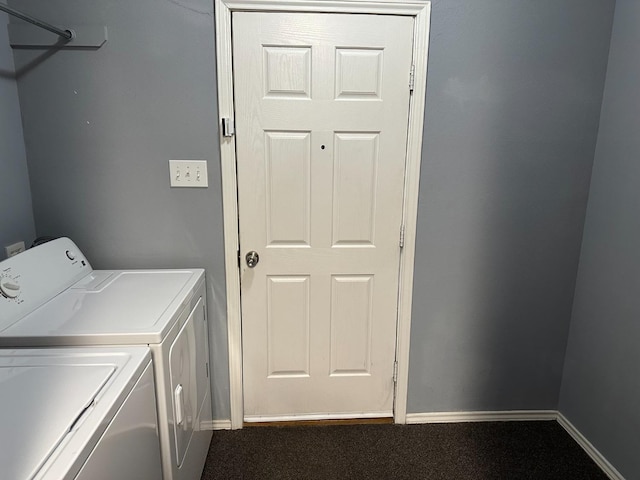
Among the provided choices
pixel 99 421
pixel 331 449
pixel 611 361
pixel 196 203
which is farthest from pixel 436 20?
pixel 331 449

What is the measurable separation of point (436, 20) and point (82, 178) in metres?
1.77

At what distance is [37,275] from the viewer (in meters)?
1.44

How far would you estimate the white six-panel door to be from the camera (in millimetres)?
1747

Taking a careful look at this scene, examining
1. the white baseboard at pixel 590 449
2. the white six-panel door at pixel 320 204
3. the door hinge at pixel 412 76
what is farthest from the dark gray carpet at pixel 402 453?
the door hinge at pixel 412 76

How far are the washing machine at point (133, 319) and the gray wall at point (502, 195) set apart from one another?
1114 millimetres

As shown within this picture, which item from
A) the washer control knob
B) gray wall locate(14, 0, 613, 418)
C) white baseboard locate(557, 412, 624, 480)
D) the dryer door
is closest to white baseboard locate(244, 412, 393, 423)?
gray wall locate(14, 0, 613, 418)

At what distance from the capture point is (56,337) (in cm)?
117

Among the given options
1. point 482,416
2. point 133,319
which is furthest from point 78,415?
point 482,416

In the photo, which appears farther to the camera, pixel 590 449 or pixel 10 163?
pixel 590 449

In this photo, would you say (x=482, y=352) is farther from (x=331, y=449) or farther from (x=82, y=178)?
(x=82, y=178)

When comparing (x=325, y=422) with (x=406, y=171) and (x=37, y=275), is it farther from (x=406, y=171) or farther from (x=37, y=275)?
(x=37, y=275)

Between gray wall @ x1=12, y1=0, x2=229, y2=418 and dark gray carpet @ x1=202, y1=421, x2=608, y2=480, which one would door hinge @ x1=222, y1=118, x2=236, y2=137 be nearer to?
gray wall @ x1=12, y1=0, x2=229, y2=418

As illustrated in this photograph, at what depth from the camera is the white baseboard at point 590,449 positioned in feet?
5.80

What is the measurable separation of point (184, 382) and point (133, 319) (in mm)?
336
